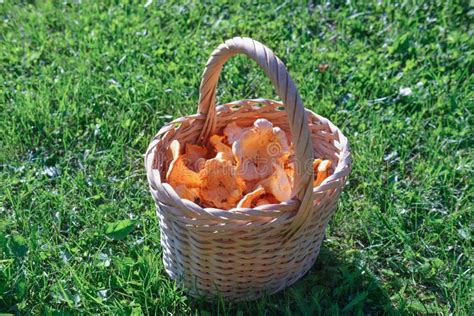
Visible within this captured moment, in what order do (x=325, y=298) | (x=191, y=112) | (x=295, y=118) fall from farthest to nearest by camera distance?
(x=191, y=112) < (x=325, y=298) < (x=295, y=118)

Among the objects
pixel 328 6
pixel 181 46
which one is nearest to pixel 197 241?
pixel 181 46

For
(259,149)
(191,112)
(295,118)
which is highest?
(295,118)

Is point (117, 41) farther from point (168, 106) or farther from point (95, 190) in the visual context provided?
point (95, 190)

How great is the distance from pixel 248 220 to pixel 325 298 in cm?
59

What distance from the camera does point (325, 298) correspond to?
2375 mm

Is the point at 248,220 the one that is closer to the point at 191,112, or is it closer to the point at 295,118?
the point at 295,118

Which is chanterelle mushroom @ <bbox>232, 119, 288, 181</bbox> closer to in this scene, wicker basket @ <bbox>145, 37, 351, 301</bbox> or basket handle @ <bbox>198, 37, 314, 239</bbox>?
wicker basket @ <bbox>145, 37, 351, 301</bbox>

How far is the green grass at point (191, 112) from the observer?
7.89 ft

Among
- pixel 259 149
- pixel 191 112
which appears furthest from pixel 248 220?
pixel 191 112

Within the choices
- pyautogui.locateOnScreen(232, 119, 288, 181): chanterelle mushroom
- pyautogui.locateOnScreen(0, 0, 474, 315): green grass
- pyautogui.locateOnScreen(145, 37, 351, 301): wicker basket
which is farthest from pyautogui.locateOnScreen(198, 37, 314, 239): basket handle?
pyautogui.locateOnScreen(0, 0, 474, 315): green grass

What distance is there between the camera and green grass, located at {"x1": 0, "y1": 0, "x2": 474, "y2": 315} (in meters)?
2.41

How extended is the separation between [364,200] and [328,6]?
5.55 ft

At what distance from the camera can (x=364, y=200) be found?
279 cm

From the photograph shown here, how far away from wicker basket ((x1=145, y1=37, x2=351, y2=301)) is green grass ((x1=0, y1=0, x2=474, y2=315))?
12 cm
